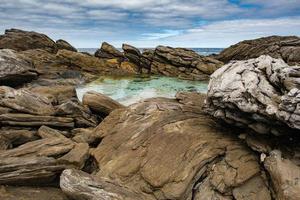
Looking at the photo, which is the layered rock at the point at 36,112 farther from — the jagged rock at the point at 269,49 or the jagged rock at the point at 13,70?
the jagged rock at the point at 269,49

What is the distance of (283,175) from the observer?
13.5 meters

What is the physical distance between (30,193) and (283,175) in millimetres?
9896

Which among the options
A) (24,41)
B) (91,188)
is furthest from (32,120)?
(24,41)

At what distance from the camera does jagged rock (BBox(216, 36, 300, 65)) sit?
49438mm

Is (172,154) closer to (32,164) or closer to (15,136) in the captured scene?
(32,164)

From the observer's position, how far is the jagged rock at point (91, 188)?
46.9 ft

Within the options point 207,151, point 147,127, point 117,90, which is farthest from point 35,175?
point 117,90

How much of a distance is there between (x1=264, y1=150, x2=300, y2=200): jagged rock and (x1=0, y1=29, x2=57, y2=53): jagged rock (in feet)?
187

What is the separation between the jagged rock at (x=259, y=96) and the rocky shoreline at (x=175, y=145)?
0.04 m

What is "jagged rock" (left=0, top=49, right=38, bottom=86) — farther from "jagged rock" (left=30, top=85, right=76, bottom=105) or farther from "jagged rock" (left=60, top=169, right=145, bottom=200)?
"jagged rock" (left=60, top=169, right=145, bottom=200)

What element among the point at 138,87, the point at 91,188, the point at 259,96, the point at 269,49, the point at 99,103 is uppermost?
the point at 259,96

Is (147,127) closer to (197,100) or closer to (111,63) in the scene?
(197,100)

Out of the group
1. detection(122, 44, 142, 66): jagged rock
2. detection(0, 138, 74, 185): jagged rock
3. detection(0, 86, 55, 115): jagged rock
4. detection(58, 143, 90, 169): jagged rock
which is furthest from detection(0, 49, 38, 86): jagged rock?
detection(122, 44, 142, 66): jagged rock

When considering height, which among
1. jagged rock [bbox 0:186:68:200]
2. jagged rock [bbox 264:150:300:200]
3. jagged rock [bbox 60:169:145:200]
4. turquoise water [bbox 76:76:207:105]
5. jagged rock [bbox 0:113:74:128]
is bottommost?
turquoise water [bbox 76:76:207:105]
